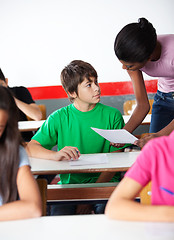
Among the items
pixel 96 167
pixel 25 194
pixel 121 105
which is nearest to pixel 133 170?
pixel 25 194

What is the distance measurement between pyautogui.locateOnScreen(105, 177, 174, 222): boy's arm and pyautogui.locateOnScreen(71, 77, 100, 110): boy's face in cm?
119

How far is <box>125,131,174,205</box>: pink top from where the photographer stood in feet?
2.85

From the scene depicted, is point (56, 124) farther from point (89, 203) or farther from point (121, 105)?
point (121, 105)

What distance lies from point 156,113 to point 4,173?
1.35 m

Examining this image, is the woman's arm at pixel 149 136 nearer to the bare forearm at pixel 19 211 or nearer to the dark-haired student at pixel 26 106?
the bare forearm at pixel 19 211

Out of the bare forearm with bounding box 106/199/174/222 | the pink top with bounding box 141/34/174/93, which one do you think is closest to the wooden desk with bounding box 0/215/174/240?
the bare forearm with bounding box 106/199/174/222

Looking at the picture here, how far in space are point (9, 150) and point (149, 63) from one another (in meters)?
1.11

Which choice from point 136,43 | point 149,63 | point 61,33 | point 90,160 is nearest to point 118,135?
point 90,160

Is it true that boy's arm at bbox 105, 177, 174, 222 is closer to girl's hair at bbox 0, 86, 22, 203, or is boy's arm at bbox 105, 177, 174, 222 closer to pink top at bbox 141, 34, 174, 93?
girl's hair at bbox 0, 86, 22, 203

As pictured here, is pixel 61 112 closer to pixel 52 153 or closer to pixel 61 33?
pixel 52 153

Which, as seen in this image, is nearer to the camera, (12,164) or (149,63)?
(12,164)

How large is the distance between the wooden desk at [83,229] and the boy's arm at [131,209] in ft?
Result: 0.05

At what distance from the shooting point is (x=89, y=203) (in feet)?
5.61

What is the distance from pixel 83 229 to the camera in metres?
0.86
